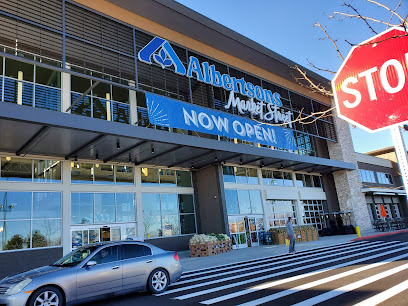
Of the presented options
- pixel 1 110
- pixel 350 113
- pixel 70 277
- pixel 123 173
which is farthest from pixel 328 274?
pixel 123 173

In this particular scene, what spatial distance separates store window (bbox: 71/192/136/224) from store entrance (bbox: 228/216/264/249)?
7357 millimetres

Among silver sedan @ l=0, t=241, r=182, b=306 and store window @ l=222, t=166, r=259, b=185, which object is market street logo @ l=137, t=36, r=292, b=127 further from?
silver sedan @ l=0, t=241, r=182, b=306

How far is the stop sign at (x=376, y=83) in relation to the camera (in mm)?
2186

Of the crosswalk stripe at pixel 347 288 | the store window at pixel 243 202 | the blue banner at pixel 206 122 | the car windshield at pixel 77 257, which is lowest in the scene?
the crosswalk stripe at pixel 347 288

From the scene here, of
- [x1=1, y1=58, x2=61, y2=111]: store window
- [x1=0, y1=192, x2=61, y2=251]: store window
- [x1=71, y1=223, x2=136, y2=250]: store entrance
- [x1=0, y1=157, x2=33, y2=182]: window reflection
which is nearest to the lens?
[x1=0, y1=192, x2=61, y2=251]: store window

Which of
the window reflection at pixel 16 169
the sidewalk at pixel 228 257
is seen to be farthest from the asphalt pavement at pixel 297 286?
the window reflection at pixel 16 169

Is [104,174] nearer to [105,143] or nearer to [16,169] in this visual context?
[105,143]

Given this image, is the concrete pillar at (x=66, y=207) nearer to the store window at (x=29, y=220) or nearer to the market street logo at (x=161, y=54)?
the store window at (x=29, y=220)

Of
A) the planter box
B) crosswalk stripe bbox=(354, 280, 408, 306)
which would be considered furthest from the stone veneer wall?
crosswalk stripe bbox=(354, 280, 408, 306)

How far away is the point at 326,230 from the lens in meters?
29.1

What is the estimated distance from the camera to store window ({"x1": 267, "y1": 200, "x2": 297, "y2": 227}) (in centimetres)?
2641

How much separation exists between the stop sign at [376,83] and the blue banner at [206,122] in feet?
48.8

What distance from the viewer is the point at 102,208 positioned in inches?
731

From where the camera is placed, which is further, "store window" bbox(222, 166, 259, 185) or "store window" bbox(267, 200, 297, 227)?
"store window" bbox(267, 200, 297, 227)
